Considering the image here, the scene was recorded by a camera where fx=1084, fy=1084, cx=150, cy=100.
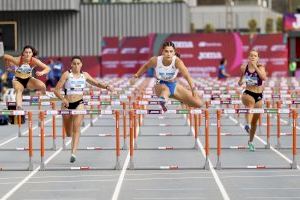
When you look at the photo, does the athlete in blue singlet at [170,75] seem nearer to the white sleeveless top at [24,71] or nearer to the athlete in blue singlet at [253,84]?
the athlete in blue singlet at [253,84]

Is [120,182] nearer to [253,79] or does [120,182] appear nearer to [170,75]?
[170,75]

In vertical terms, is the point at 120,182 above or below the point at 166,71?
below

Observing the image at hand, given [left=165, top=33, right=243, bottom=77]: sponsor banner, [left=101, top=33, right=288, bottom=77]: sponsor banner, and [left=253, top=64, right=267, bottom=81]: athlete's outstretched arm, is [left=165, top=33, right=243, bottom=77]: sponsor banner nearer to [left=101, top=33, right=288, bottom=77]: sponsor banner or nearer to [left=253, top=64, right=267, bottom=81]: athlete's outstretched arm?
[left=101, top=33, right=288, bottom=77]: sponsor banner

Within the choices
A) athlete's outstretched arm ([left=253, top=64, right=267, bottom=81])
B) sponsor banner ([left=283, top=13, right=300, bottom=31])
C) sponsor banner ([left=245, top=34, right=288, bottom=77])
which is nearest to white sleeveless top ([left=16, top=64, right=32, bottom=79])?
athlete's outstretched arm ([left=253, top=64, right=267, bottom=81])

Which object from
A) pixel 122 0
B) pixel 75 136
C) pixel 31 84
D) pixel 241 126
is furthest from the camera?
pixel 122 0

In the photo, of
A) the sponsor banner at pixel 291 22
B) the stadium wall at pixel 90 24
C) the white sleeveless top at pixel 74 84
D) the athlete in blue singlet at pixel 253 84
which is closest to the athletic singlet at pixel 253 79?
the athlete in blue singlet at pixel 253 84

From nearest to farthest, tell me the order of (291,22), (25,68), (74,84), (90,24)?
(74,84)
(25,68)
(291,22)
(90,24)

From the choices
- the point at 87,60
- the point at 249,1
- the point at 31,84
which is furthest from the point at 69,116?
the point at 249,1

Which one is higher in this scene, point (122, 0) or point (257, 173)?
point (122, 0)

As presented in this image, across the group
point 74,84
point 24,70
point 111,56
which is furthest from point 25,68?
point 111,56

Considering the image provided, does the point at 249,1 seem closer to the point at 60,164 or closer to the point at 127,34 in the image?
the point at 127,34

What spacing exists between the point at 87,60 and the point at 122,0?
15782 millimetres

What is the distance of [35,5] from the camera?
6888 centimetres

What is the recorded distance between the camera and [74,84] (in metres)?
17.5
